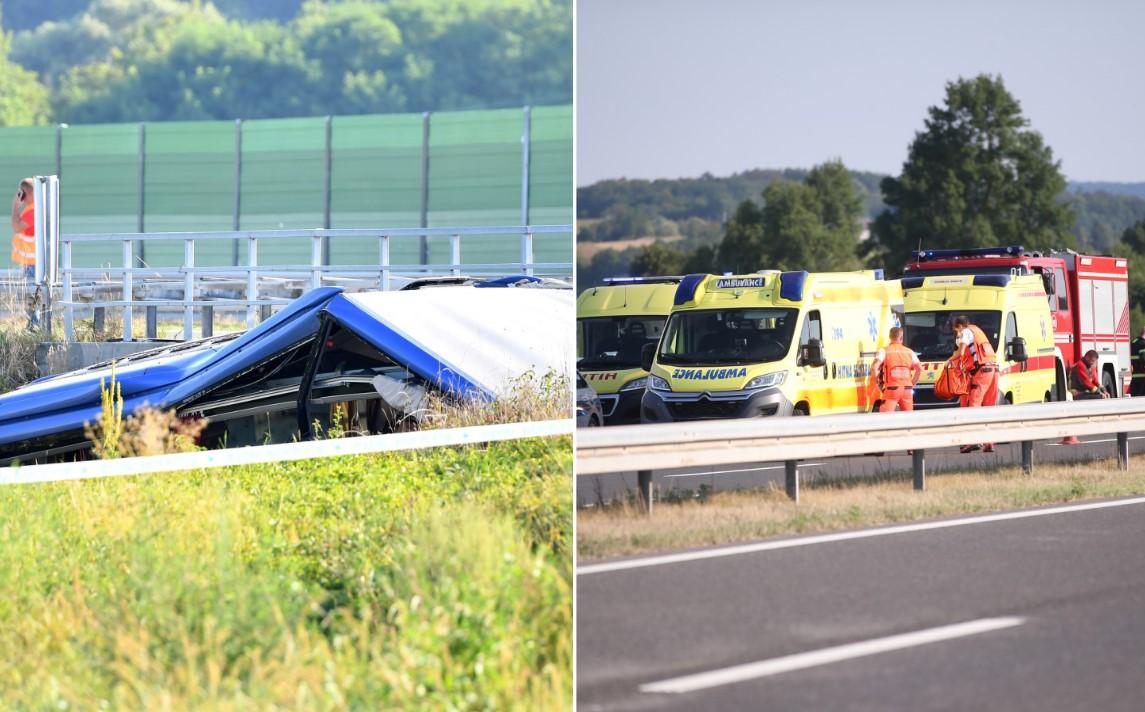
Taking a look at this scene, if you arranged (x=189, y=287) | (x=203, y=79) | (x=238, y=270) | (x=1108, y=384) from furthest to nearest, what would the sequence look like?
(x=203, y=79)
(x=1108, y=384)
(x=189, y=287)
(x=238, y=270)

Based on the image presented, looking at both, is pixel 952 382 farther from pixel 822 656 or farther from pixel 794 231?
pixel 794 231

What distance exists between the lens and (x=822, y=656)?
6.88 meters

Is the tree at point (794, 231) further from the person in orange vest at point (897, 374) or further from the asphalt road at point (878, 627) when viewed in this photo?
the asphalt road at point (878, 627)

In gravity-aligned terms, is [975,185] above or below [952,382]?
above

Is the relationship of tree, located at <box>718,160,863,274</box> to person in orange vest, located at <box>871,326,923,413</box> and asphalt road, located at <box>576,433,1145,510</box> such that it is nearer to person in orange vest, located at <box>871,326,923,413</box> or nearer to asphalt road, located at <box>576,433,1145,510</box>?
asphalt road, located at <box>576,433,1145,510</box>

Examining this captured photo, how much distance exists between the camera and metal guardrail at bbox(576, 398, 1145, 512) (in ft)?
→ 32.9

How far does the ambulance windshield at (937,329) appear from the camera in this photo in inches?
798

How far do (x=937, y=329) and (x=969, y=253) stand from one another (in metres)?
2.78

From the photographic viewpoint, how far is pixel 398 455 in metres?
12.2

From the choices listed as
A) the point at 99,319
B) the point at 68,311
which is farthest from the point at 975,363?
the point at 68,311

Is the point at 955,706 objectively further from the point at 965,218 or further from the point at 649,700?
the point at 965,218

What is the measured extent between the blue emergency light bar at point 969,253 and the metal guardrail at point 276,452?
1289 centimetres

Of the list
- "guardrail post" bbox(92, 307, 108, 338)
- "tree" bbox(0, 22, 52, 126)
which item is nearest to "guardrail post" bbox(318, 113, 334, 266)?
"tree" bbox(0, 22, 52, 126)

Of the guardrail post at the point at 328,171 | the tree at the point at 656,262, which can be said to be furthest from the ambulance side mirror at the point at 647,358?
the tree at the point at 656,262
